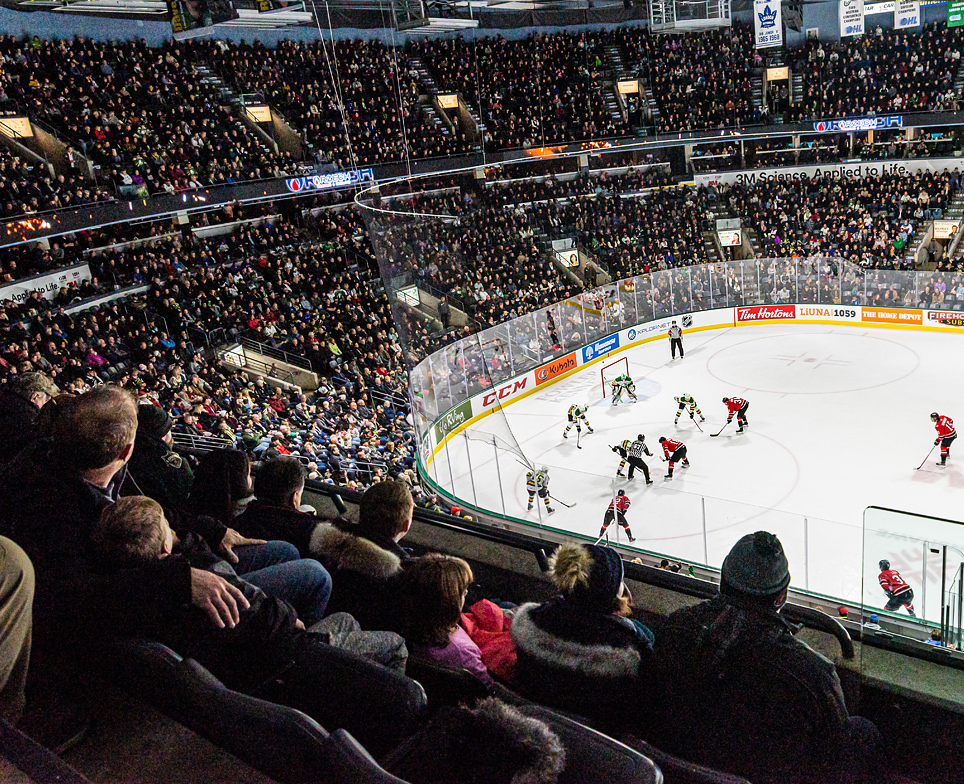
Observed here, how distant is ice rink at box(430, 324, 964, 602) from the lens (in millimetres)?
8422

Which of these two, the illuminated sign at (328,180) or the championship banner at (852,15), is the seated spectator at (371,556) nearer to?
the illuminated sign at (328,180)

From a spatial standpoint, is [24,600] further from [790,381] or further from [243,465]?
[790,381]

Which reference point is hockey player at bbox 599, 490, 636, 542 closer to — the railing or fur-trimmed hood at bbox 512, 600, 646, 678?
fur-trimmed hood at bbox 512, 600, 646, 678

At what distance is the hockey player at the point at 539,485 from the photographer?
1174cm

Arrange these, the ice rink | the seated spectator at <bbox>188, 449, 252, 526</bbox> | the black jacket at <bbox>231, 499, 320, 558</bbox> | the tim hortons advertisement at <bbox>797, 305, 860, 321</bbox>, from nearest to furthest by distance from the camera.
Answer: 1. the black jacket at <bbox>231, 499, 320, 558</bbox>
2. the seated spectator at <bbox>188, 449, 252, 526</bbox>
3. the ice rink
4. the tim hortons advertisement at <bbox>797, 305, 860, 321</bbox>

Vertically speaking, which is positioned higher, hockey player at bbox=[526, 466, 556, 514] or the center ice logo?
the center ice logo

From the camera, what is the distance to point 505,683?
272 cm

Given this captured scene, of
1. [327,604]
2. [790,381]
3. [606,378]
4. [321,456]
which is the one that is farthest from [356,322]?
[327,604]

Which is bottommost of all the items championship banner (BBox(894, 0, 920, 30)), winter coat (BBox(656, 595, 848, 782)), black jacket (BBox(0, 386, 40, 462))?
winter coat (BBox(656, 595, 848, 782))

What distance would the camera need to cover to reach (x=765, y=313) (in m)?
25.8

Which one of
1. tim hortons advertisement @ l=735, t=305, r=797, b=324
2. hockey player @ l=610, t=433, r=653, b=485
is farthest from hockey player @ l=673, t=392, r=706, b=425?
tim hortons advertisement @ l=735, t=305, r=797, b=324

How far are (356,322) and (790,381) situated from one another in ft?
37.6

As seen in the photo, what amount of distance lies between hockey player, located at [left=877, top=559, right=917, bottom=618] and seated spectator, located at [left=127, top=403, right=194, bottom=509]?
3.54m

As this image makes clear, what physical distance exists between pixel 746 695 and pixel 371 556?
1.39 metres
